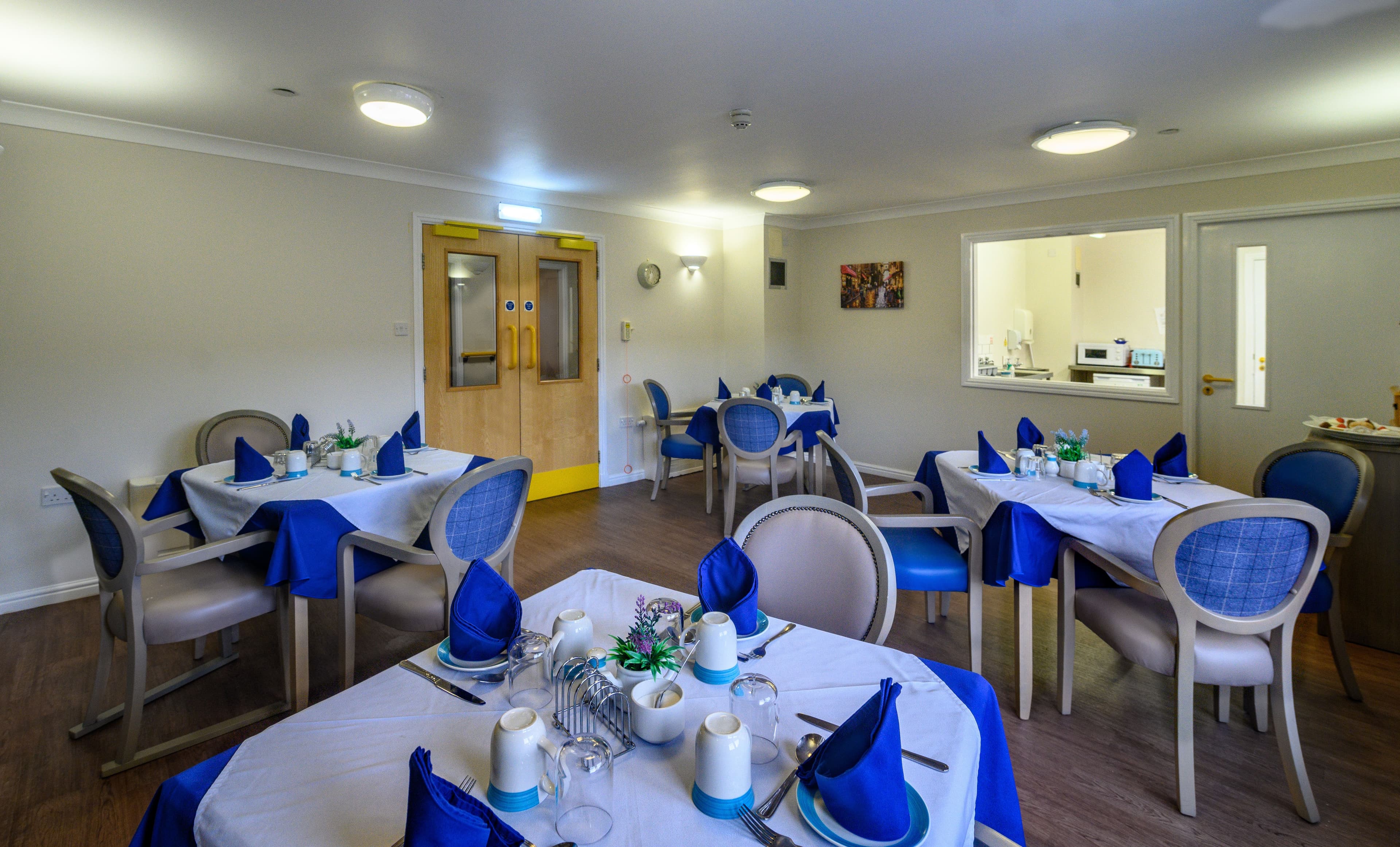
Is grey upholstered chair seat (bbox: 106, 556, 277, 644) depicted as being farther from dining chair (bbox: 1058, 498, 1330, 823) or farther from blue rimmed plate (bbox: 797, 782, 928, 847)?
dining chair (bbox: 1058, 498, 1330, 823)

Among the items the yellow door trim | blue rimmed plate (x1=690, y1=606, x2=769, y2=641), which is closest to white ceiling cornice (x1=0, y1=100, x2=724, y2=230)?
the yellow door trim

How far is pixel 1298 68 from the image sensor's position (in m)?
2.96

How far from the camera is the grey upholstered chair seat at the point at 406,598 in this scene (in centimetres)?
240

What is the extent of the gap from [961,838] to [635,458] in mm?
5665

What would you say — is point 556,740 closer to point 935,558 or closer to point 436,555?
point 436,555

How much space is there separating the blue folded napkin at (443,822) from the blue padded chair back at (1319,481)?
2962 mm

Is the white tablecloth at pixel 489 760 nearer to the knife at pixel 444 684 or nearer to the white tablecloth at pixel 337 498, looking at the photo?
the knife at pixel 444 684

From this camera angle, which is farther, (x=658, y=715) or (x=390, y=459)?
(x=390, y=459)

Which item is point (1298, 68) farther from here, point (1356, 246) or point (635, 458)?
point (635, 458)

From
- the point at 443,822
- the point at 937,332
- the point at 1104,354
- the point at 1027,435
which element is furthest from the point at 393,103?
the point at 1104,354

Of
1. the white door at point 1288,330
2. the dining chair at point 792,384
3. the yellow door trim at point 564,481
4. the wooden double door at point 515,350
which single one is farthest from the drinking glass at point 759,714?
the dining chair at point 792,384

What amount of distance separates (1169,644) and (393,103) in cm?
370

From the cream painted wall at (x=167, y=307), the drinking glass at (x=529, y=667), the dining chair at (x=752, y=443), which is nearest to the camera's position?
the drinking glass at (x=529, y=667)
